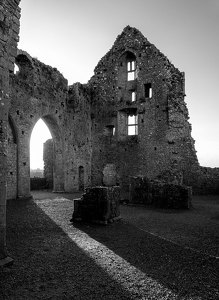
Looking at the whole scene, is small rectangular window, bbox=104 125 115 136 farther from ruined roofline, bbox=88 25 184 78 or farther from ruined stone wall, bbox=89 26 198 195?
ruined roofline, bbox=88 25 184 78

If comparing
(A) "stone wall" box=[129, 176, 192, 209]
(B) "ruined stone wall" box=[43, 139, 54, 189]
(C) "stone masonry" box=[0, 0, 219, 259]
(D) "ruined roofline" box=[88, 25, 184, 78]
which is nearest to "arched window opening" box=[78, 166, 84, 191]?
(C) "stone masonry" box=[0, 0, 219, 259]

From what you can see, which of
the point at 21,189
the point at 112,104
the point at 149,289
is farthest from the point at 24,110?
the point at 149,289

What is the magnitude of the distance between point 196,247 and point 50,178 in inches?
616

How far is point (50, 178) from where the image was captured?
19344mm

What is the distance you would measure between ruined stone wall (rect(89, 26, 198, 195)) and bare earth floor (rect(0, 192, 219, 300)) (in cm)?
999

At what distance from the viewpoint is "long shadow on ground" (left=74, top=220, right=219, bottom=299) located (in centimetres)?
332

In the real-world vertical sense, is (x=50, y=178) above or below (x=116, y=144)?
below

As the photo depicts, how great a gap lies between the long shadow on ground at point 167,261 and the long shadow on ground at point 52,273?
26.2 inches

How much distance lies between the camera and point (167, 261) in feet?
13.9

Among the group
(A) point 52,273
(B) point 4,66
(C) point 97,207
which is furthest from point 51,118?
(A) point 52,273

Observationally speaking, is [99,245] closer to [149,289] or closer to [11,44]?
[149,289]

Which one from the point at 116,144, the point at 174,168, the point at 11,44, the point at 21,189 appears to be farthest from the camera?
the point at 116,144

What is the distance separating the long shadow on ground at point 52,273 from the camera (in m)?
3.13

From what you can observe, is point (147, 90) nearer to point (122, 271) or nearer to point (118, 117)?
point (118, 117)
